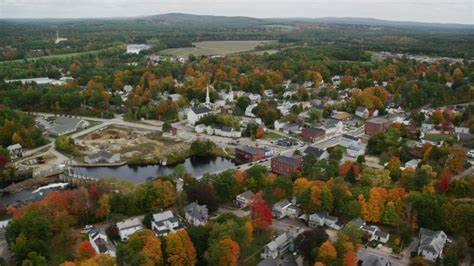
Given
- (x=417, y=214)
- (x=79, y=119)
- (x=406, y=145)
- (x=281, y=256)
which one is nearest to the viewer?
(x=281, y=256)

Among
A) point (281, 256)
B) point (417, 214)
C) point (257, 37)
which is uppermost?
point (257, 37)

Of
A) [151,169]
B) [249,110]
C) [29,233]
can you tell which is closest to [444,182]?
[151,169]

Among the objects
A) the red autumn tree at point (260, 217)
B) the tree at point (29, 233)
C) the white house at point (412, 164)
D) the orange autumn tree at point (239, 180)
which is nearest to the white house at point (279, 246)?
the red autumn tree at point (260, 217)

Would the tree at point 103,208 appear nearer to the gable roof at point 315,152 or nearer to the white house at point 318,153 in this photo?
the white house at point 318,153

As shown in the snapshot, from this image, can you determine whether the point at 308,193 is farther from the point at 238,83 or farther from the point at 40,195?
the point at 238,83

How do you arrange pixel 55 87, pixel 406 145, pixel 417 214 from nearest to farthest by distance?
pixel 417 214, pixel 406 145, pixel 55 87

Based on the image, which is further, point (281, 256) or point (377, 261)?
point (281, 256)

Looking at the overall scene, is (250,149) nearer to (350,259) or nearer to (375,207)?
(375,207)

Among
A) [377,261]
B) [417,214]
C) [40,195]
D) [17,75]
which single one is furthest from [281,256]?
[17,75]
